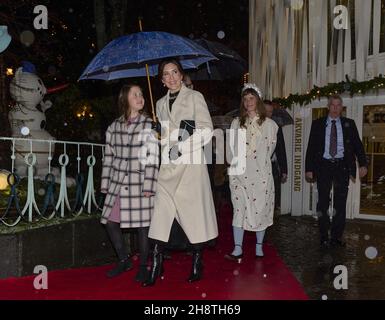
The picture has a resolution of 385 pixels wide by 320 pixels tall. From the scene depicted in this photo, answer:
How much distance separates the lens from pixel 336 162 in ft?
21.2

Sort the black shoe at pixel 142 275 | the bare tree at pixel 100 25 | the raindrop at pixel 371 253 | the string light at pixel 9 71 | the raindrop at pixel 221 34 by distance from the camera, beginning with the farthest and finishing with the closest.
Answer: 1. the raindrop at pixel 221 34
2. the bare tree at pixel 100 25
3. the string light at pixel 9 71
4. the raindrop at pixel 371 253
5. the black shoe at pixel 142 275

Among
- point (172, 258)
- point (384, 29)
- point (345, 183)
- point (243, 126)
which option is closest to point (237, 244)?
point (172, 258)

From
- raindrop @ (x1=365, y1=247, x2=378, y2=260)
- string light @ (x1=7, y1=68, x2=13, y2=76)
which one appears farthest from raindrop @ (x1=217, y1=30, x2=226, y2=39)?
raindrop @ (x1=365, y1=247, x2=378, y2=260)

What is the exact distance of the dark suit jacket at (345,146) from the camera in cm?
645

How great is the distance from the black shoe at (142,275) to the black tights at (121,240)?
0.06 meters

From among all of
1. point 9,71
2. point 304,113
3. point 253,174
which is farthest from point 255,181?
point 304,113

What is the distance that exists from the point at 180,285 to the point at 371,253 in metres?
2.70

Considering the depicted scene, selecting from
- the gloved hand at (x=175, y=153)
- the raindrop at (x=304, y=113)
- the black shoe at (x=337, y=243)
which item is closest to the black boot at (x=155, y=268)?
the gloved hand at (x=175, y=153)

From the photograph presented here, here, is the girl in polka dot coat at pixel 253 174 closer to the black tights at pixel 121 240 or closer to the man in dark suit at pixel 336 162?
the man in dark suit at pixel 336 162

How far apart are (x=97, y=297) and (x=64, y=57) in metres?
8.31

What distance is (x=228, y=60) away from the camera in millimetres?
8430

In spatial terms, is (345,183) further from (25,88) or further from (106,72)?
(25,88)

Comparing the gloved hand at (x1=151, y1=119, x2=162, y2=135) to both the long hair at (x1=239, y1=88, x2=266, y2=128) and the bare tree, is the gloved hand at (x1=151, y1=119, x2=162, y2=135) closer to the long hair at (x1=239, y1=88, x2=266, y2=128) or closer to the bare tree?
the long hair at (x1=239, y1=88, x2=266, y2=128)

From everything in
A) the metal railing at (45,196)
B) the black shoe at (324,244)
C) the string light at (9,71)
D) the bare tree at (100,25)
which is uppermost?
the bare tree at (100,25)
